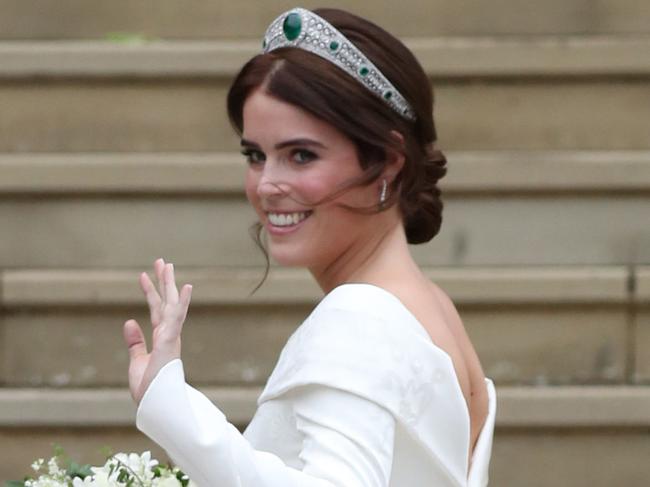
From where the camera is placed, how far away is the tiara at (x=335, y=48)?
107 inches

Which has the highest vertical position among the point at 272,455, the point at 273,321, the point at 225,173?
the point at 272,455

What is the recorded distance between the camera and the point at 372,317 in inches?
99.2

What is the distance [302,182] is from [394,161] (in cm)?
19

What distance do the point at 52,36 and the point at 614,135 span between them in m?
2.30

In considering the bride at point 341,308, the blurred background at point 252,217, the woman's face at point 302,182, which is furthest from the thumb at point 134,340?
the blurred background at point 252,217

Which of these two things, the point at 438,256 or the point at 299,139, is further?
the point at 438,256

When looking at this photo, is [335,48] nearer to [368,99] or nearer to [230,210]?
[368,99]

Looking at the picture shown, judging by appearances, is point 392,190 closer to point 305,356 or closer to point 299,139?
point 299,139

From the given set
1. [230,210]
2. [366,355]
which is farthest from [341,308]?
[230,210]

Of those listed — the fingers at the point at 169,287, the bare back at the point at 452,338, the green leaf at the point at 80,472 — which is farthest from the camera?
the green leaf at the point at 80,472

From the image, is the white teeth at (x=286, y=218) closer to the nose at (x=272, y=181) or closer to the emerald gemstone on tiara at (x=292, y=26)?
the nose at (x=272, y=181)

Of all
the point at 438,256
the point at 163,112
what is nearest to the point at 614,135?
the point at 438,256

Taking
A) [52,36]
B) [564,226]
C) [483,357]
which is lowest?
[483,357]

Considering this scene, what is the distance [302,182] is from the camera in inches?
106
